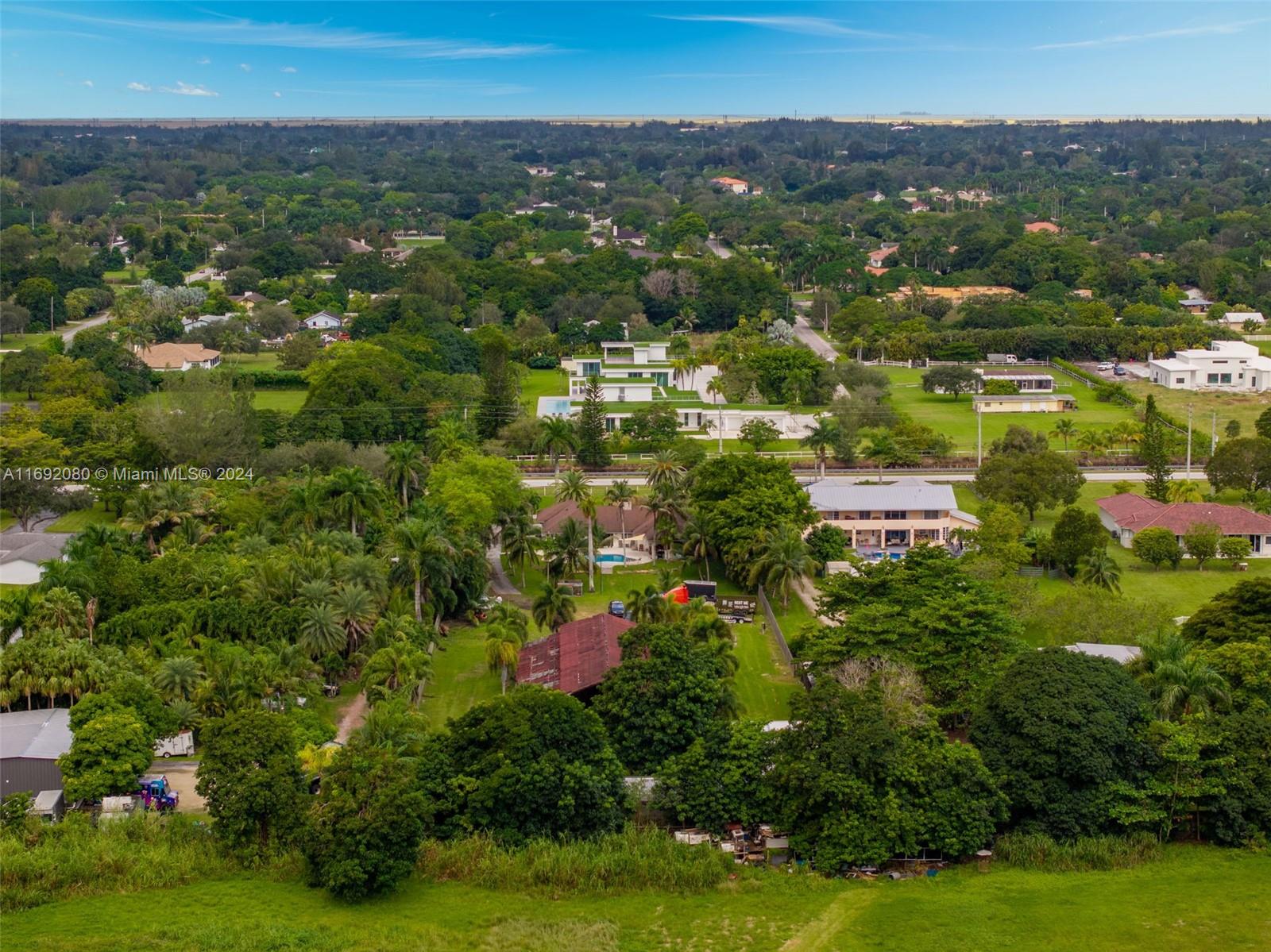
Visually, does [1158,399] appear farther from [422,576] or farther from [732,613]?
[422,576]

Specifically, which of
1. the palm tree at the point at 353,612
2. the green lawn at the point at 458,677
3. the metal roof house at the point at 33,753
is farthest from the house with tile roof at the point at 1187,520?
the metal roof house at the point at 33,753

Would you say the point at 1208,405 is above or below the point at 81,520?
above

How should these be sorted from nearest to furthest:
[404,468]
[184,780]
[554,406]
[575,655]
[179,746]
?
[184,780] → [179,746] → [575,655] → [404,468] → [554,406]

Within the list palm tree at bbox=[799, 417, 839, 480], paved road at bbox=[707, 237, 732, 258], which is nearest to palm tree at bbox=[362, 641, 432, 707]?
palm tree at bbox=[799, 417, 839, 480]

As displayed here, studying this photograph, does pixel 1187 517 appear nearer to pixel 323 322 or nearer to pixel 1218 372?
pixel 1218 372

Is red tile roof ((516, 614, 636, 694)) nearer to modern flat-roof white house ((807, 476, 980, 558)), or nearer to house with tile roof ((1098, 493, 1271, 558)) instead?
modern flat-roof white house ((807, 476, 980, 558))

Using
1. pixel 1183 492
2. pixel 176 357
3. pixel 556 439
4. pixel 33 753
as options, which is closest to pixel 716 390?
pixel 556 439
